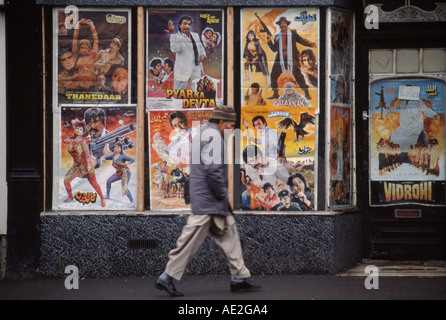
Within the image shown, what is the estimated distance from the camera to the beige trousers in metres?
8.21

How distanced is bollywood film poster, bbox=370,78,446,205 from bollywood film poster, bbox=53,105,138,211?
10.4 ft

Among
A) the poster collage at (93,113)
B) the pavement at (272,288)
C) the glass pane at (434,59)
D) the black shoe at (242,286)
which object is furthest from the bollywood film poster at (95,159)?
the glass pane at (434,59)

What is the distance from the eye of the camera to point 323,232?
9.79 meters

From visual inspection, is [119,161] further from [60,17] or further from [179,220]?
[60,17]

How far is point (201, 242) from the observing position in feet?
27.5

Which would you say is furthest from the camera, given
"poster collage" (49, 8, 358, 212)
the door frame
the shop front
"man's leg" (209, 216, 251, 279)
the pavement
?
the door frame

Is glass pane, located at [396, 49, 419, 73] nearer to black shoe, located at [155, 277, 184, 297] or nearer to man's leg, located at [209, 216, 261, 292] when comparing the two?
man's leg, located at [209, 216, 261, 292]

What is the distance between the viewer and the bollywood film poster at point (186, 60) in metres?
10.0

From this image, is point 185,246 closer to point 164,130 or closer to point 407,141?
point 164,130

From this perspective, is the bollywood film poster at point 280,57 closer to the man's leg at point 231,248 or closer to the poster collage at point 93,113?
the poster collage at point 93,113

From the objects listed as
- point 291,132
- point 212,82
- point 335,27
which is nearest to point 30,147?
point 212,82

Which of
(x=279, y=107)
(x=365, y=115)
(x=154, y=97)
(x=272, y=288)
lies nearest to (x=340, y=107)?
(x=365, y=115)

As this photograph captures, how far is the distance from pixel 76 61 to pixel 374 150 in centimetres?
401

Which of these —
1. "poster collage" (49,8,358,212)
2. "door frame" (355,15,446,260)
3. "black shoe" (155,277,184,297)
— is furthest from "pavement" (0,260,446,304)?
"poster collage" (49,8,358,212)
